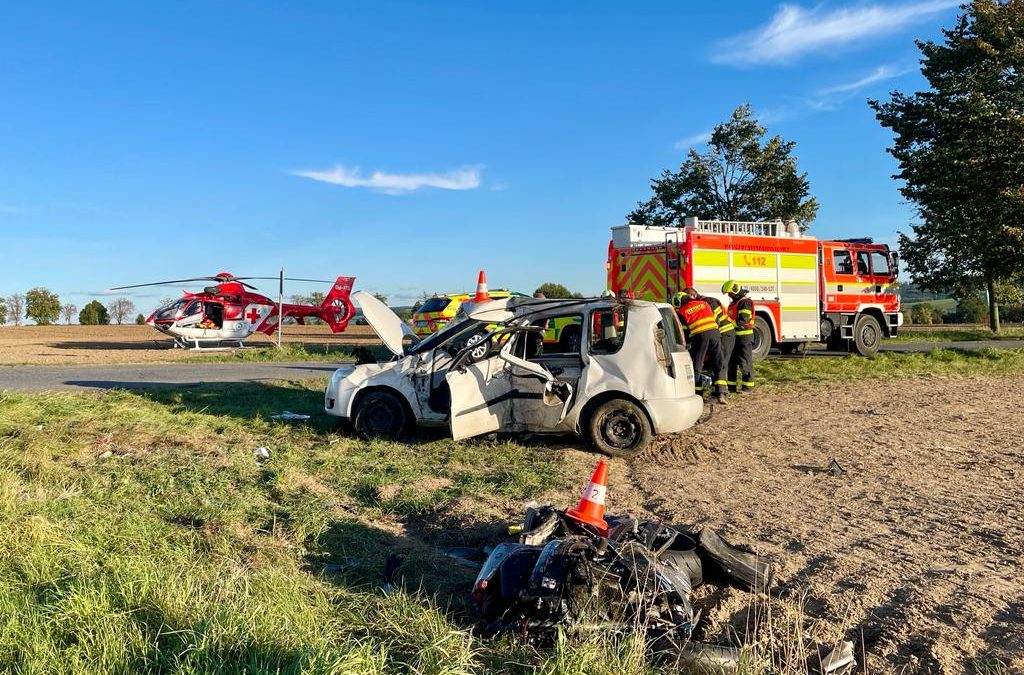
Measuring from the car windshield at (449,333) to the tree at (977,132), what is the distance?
15.4m

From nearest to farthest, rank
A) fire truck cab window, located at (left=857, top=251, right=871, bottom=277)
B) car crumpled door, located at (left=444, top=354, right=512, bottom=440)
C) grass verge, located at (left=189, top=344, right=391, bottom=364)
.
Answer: car crumpled door, located at (left=444, top=354, right=512, bottom=440) < fire truck cab window, located at (left=857, top=251, right=871, bottom=277) < grass verge, located at (left=189, top=344, right=391, bottom=364)

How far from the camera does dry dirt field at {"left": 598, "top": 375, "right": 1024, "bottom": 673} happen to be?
12.0ft

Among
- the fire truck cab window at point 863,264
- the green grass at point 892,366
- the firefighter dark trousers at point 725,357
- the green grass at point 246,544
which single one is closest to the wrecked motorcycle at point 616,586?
the green grass at point 246,544

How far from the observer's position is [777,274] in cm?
1516

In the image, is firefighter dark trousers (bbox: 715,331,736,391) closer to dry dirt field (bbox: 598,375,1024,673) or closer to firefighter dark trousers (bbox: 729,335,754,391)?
firefighter dark trousers (bbox: 729,335,754,391)

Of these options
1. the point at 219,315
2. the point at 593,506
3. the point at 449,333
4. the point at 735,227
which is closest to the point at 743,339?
the point at 735,227

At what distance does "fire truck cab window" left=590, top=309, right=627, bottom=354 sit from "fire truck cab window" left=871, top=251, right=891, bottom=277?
11430mm

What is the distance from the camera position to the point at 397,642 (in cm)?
340

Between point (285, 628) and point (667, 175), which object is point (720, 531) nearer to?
point (285, 628)

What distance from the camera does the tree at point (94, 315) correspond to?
192ft

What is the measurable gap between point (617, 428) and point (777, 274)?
8.76 meters

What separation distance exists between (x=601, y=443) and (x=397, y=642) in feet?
15.4

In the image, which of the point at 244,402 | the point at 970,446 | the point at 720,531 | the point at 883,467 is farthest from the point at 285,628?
the point at 244,402

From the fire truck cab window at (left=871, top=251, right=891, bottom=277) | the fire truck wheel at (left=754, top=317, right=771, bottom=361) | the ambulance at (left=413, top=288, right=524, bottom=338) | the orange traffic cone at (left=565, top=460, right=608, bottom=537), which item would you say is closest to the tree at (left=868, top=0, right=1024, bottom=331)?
the fire truck cab window at (left=871, top=251, right=891, bottom=277)
